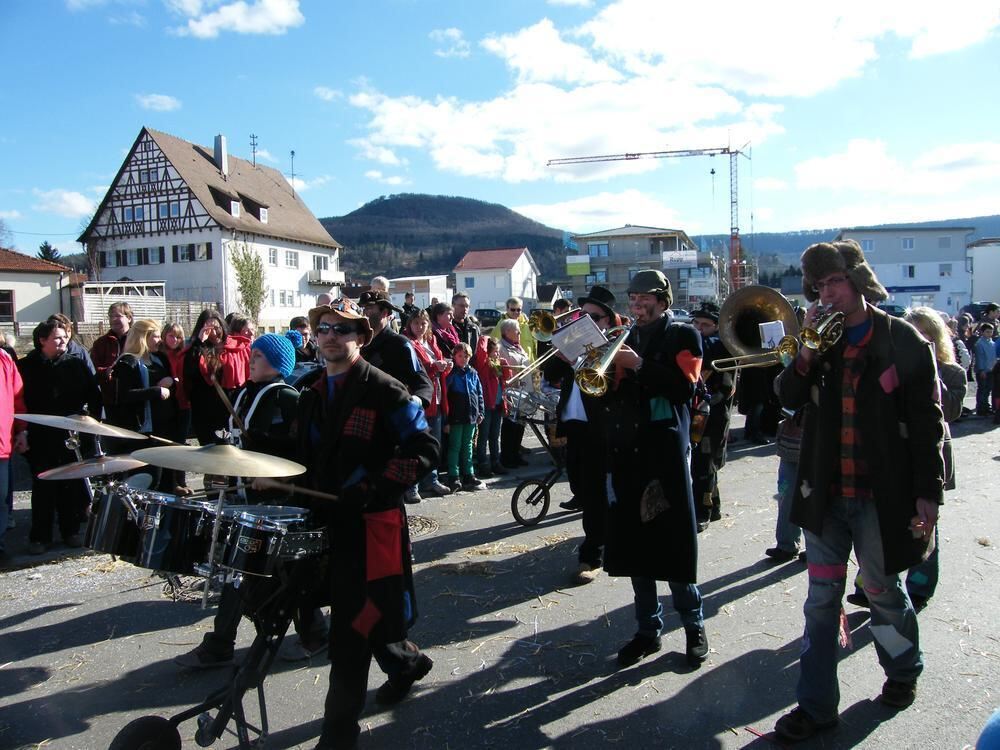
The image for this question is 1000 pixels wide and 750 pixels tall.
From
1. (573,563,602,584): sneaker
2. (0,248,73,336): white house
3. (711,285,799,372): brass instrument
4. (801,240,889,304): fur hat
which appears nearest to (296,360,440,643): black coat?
(801,240,889,304): fur hat

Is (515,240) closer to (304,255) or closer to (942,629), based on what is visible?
(304,255)

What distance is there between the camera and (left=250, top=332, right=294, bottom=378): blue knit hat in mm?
4266

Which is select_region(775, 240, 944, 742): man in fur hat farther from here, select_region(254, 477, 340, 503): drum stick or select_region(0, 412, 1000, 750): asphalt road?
select_region(254, 477, 340, 503): drum stick

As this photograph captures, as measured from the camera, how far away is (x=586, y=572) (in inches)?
214

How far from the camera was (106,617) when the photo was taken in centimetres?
484

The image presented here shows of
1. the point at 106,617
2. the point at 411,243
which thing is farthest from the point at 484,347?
the point at 411,243

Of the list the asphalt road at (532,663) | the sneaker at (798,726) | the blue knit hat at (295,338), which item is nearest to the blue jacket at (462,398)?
the blue knit hat at (295,338)

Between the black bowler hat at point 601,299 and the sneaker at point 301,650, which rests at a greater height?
the black bowler hat at point 601,299

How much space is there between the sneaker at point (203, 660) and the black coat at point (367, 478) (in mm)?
1329

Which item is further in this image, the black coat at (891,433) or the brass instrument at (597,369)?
the brass instrument at (597,369)

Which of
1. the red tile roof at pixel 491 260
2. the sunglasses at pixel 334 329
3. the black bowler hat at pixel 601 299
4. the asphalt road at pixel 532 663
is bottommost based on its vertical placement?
the asphalt road at pixel 532 663

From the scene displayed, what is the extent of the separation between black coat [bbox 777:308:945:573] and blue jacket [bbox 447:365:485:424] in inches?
211

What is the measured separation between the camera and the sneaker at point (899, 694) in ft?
11.6

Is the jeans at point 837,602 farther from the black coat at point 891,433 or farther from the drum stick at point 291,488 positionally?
the drum stick at point 291,488
